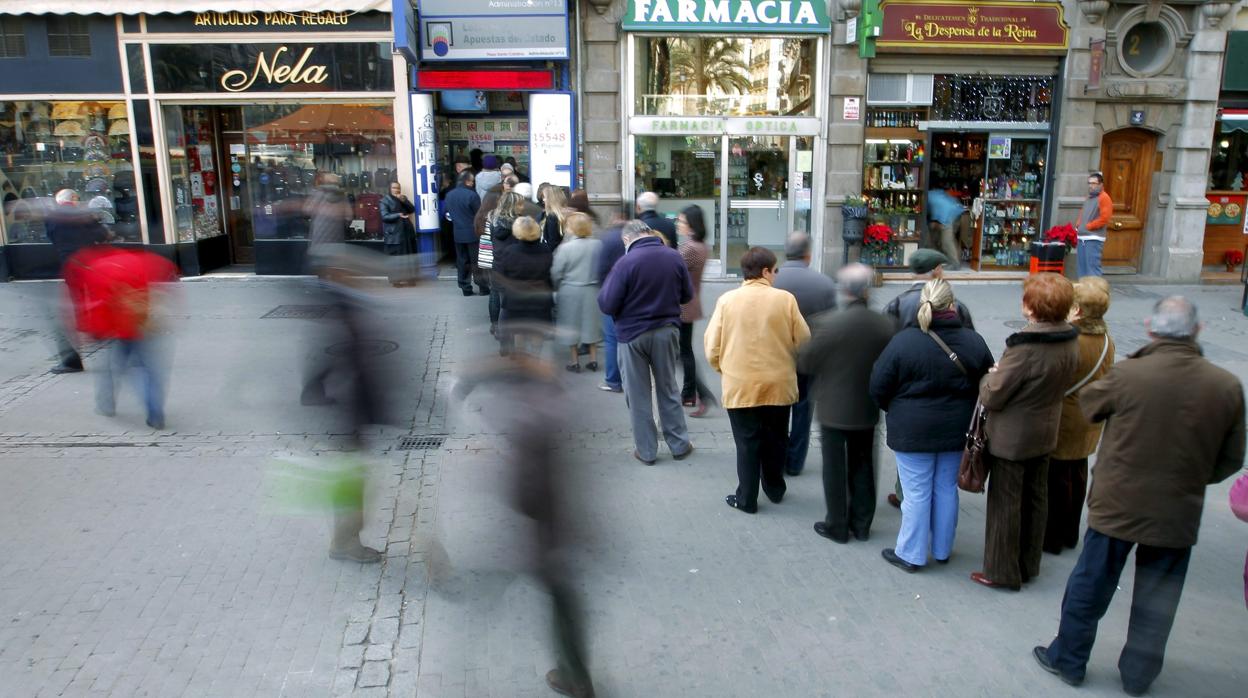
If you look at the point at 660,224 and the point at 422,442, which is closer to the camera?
the point at 422,442

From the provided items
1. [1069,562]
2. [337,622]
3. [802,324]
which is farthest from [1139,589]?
[337,622]

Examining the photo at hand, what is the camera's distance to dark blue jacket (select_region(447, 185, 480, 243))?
12102 millimetres

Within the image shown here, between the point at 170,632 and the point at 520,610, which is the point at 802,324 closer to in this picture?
the point at 520,610

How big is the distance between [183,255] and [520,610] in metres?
11.4

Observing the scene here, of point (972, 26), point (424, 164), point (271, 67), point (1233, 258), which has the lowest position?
point (1233, 258)

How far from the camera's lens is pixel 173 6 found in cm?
1277

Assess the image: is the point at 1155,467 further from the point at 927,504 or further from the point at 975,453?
the point at 927,504

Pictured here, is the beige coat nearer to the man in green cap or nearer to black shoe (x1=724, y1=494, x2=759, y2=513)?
the man in green cap

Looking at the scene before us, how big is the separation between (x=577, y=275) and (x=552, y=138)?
18.7ft

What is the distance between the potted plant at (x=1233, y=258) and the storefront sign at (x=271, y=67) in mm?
13798

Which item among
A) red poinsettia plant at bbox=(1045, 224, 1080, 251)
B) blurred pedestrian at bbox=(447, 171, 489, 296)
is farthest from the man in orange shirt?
blurred pedestrian at bbox=(447, 171, 489, 296)

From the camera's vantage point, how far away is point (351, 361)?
16.8 feet

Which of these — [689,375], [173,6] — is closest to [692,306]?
[689,375]

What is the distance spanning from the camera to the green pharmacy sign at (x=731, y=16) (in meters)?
13.3
